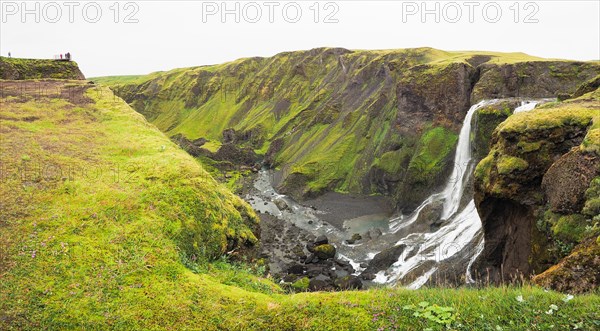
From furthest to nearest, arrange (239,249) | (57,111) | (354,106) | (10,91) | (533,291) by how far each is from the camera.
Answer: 1. (354,106)
2. (10,91)
3. (57,111)
4. (239,249)
5. (533,291)

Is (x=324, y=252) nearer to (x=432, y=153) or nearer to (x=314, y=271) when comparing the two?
(x=314, y=271)

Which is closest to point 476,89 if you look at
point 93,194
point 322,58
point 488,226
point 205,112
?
point 488,226

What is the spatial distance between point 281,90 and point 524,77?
9378 cm

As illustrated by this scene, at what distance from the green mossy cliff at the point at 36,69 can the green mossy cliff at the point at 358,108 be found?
4242cm

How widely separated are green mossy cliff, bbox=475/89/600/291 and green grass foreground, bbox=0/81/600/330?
19.6ft

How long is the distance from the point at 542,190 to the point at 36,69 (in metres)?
46.7

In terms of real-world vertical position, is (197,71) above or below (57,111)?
above

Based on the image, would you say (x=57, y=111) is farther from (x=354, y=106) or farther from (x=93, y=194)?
(x=354, y=106)

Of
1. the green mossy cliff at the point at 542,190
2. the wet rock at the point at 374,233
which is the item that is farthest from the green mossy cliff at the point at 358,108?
the green mossy cliff at the point at 542,190

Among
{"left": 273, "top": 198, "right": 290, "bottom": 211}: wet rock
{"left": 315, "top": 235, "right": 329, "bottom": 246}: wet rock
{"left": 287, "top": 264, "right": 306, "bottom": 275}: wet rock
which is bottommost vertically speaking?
{"left": 287, "top": 264, "right": 306, "bottom": 275}: wet rock

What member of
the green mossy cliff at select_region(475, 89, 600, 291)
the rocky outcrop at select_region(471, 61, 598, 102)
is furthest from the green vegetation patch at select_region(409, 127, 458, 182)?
the green mossy cliff at select_region(475, 89, 600, 291)

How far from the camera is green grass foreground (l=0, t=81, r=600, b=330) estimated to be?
867 centimetres

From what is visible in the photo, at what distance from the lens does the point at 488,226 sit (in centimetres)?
2594

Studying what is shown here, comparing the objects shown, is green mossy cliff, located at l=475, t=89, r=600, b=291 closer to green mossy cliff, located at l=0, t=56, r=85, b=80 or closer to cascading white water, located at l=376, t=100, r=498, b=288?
cascading white water, located at l=376, t=100, r=498, b=288
